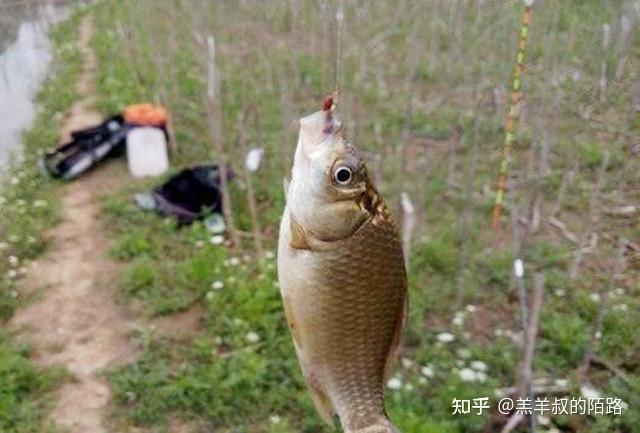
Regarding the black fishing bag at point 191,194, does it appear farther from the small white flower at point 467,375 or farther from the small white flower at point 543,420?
the small white flower at point 543,420

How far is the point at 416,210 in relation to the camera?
17.5 feet

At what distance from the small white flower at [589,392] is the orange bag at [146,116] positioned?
4.10 metres

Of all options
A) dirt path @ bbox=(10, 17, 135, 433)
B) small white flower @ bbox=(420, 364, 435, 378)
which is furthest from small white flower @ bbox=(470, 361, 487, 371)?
dirt path @ bbox=(10, 17, 135, 433)

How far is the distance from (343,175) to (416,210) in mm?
3851

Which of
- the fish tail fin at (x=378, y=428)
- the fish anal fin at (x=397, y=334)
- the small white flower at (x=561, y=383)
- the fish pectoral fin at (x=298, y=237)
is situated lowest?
the small white flower at (x=561, y=383)

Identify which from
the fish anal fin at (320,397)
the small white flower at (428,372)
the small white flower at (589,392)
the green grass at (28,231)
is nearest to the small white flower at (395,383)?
the small white flower at (428,372)

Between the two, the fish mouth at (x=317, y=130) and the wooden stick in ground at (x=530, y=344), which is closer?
the fish mouth at (x=317, y=130)

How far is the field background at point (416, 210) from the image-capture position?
3938mm

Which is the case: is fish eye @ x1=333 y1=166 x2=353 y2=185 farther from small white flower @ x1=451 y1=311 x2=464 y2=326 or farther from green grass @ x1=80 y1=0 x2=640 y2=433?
small white flower @ x1=451 y1=311 x2=464 y2=326

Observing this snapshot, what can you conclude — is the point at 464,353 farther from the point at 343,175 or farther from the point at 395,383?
the point at 343,175

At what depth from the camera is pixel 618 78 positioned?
7559 mm

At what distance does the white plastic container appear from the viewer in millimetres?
6371

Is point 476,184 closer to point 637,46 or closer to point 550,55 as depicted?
point 550,55

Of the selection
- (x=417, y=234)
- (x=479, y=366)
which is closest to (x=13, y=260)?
(x=417, y=234)
